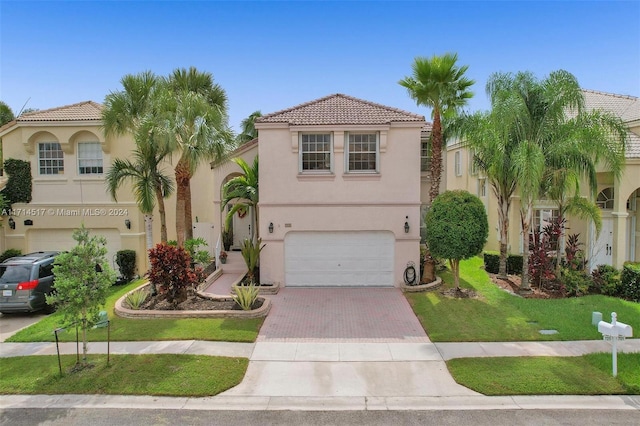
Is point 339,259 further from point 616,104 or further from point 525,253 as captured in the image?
point 616,104

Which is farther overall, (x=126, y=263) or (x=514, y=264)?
(x=126, y=263)

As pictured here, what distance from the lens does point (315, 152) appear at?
16484 millimetres

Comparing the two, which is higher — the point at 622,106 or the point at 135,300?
the point at 622,106

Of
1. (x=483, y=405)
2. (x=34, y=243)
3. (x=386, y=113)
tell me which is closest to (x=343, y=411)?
(x=483, y=405)

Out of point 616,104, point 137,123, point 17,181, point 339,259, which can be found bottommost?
point 339,259

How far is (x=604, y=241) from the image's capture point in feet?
58.2

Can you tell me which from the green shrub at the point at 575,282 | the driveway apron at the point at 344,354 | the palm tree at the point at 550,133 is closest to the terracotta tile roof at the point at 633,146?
the palm tree at the point at 550,133

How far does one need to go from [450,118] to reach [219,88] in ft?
35.9

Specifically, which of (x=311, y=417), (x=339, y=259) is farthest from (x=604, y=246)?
(x=311, y=417)

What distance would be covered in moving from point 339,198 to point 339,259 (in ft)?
8.32

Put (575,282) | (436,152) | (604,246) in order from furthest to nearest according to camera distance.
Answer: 1. (604,246)
2. (436,152)
3. (575,282)

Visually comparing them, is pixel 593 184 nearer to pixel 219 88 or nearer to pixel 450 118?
pixel 450 118


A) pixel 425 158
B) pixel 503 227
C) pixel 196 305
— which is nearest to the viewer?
pixel 196 305

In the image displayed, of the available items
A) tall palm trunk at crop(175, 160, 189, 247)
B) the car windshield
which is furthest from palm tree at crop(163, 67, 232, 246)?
the car windshield
